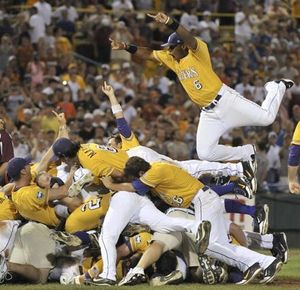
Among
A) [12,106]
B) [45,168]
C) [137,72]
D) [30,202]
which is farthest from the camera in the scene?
[137,72]

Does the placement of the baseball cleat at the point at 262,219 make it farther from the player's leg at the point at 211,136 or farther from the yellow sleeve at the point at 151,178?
the yellow sleeve at the point at 151,178

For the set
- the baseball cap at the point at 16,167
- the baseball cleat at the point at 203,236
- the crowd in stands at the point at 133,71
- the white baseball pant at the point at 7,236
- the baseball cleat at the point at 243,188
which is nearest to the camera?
the baseball cleat at the point at 203,236

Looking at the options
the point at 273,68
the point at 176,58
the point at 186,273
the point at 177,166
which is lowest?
the point at 273,68

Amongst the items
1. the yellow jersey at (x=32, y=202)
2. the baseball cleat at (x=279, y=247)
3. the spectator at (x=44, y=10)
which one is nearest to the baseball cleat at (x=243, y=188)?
the baseball cleat at (x=279, y=247)

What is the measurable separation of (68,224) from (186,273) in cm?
146

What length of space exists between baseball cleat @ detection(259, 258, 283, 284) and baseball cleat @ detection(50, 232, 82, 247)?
81.4 inches

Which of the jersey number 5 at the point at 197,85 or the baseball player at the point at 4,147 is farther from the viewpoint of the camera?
the baseball player at the point at 4,147

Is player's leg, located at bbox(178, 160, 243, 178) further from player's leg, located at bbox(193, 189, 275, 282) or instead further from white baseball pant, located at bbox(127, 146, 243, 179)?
player's leg, located at bbox(193, 189, 275, 282)

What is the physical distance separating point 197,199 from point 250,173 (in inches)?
56.7

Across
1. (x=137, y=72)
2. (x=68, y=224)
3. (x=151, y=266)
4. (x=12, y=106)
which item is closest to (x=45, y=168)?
(x=68, y=224)

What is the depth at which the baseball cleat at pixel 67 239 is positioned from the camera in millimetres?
12633

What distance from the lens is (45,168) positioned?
13852mm

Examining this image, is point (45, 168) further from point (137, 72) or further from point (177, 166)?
point (137, 72)

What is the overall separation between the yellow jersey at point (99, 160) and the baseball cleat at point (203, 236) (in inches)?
53.6
